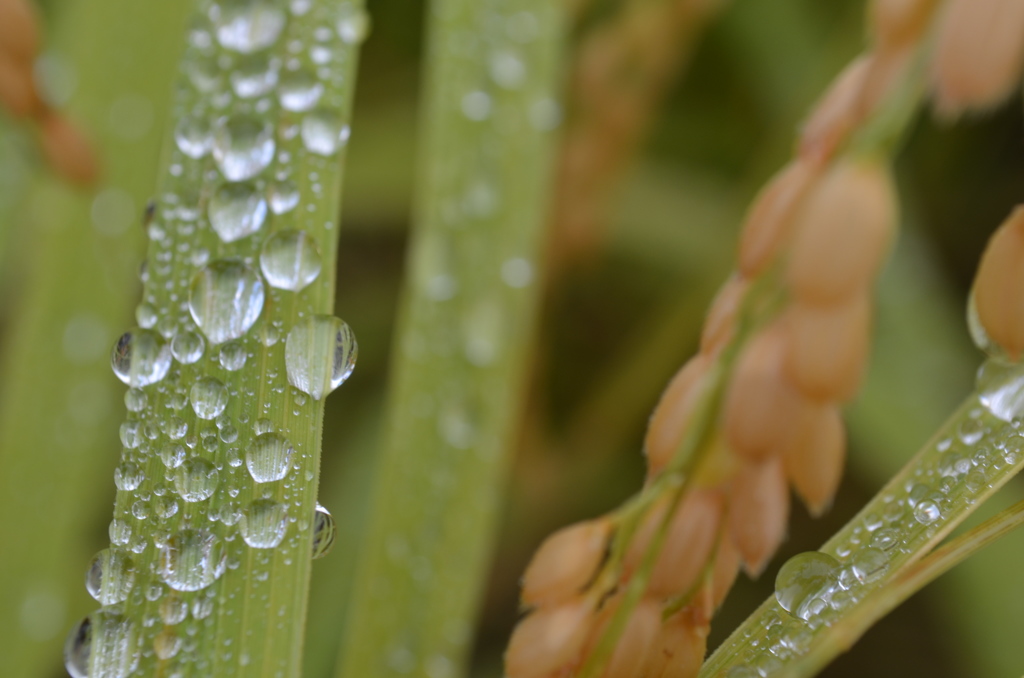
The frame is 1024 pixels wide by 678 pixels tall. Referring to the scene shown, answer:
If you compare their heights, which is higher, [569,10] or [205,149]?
[569,10]

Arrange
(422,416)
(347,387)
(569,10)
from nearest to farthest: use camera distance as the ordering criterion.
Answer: (422,416) < (569,10) < (347,387)

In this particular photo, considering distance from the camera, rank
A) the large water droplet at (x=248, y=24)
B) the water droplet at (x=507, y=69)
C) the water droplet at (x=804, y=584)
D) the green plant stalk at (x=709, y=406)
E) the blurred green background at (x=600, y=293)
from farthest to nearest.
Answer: the blurred green background at (x=600, y=293), the water droplet at (x=507, y=69), the large water droplet at (x=248, y=24), the water droplet at (x=804, y=584), the green plant stalk at (x=709, y=406)

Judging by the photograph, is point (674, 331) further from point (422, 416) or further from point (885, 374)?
point (422, 416)

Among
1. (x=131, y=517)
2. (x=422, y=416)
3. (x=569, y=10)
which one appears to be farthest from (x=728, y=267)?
(x=131, y=517)

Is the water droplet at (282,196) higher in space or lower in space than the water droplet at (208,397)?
higher

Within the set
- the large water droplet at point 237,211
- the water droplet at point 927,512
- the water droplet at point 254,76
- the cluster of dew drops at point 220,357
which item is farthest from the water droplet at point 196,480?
the water droplet at point 927,512

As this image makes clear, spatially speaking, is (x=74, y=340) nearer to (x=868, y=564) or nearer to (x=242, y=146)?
(x=242, y=146)

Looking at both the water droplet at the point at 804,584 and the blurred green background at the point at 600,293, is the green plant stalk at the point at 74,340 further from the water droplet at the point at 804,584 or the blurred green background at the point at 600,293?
the water droplet at the point at 804,584

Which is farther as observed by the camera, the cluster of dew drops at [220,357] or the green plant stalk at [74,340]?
the green plant stalk at [74,340]

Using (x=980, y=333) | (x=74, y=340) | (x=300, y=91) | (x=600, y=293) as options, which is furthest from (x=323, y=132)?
(x=600, y=293)
